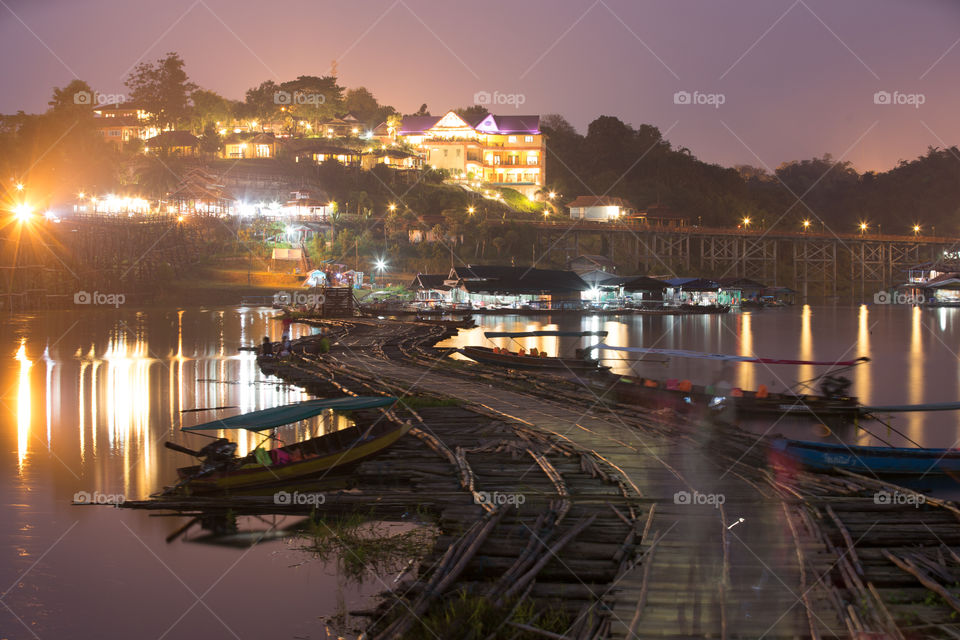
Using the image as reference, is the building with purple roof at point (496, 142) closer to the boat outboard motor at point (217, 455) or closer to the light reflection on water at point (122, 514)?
the light reflection on water at point (122, 514)

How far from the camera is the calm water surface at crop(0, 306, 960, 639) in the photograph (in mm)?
10016

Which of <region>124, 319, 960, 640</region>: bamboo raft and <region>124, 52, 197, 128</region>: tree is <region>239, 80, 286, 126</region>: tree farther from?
<region>124, 319, 960, 640</region>: bamboo raft

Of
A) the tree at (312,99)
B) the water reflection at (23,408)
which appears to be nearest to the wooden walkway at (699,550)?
the water reflection at (23,408)

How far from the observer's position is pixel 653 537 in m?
9.91

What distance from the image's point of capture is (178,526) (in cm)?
1245

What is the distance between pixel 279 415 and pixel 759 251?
283ft

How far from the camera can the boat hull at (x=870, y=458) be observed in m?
14.4

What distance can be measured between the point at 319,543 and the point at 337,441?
360 centimetres

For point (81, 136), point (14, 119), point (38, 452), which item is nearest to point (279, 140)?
point (81, 136)

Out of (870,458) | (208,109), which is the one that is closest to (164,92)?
(208,109)

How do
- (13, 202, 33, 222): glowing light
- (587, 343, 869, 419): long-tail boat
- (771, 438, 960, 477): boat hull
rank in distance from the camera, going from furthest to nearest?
(13, 202, 33, 222): glowing light < (587, 343, 869, 419): long-tail boat < (771, 438, 960, 477): boat hull

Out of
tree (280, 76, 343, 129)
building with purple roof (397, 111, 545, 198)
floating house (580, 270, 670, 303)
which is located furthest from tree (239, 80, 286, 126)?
floating house (580, 270, 670, 303)

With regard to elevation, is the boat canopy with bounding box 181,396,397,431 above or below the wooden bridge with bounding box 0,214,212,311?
below

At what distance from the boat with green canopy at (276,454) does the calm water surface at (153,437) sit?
1089 millimetres
